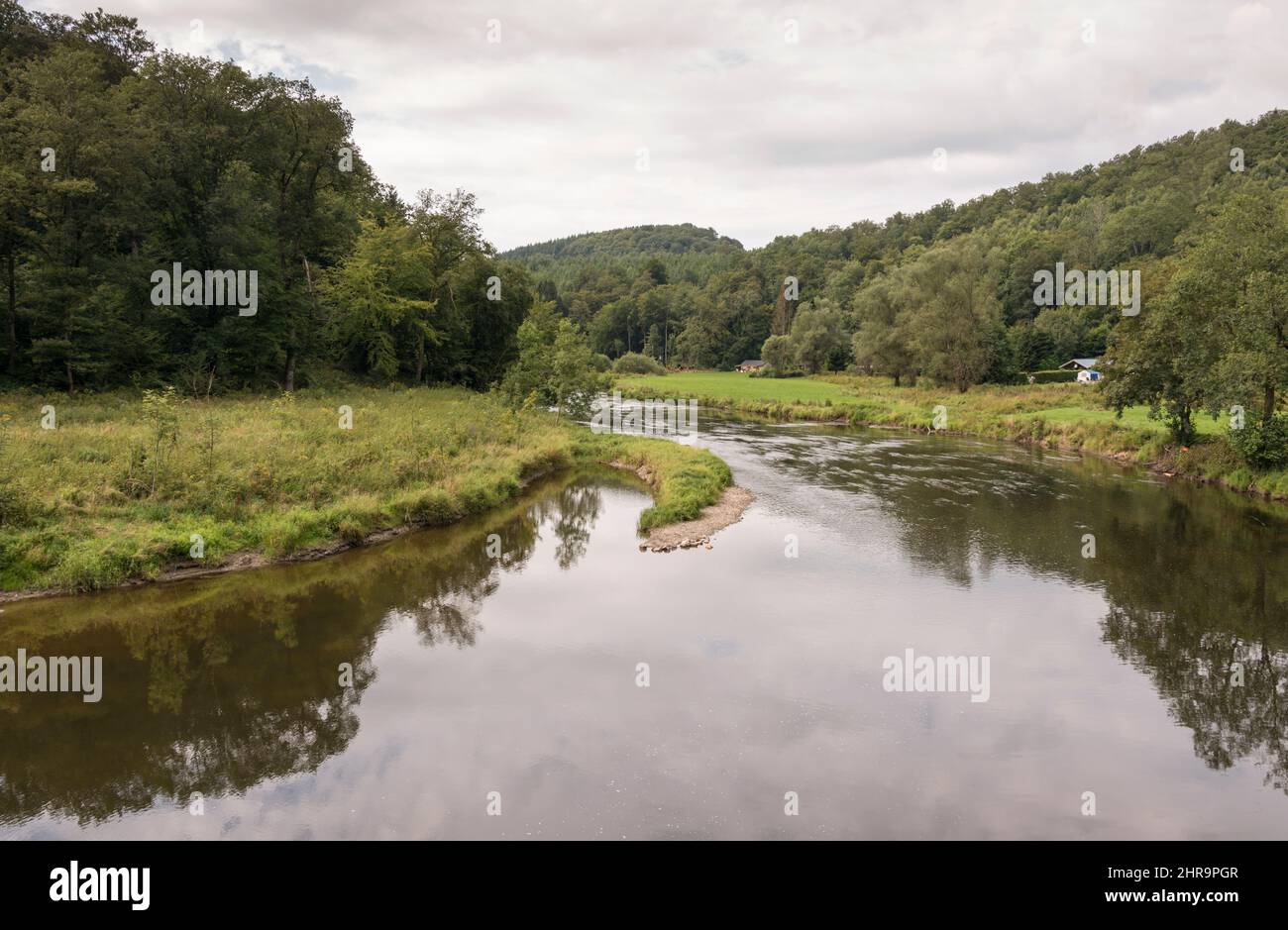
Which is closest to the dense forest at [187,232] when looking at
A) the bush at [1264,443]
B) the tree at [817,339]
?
the bush at [1264,443]

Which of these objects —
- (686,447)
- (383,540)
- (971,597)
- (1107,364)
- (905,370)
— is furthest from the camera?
(905,370)

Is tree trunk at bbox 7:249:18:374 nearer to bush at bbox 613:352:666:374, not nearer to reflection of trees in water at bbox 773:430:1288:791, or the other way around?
reflection of trees in water at bbox 773:430:1288:791

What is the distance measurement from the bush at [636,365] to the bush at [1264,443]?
84988 mm

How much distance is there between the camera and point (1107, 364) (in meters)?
33.9

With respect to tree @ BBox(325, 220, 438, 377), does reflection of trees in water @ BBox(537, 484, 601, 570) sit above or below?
below

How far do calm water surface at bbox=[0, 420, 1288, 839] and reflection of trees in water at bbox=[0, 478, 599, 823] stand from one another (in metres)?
0.06

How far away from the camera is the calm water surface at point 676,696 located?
974cm

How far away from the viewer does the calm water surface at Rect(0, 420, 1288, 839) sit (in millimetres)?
9742

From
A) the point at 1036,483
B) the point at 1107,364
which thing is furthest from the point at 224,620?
the point at 1107,364

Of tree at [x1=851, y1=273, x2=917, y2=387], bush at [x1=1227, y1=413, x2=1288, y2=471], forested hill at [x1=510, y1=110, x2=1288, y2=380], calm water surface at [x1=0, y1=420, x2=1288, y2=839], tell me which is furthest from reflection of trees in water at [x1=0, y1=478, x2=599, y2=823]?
tree at [x1=851, y1=273, x2=917, y2=387]

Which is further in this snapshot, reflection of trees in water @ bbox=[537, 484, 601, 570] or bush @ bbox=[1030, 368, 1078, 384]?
bush @ bbox=[1030, 368, 1078, 384]

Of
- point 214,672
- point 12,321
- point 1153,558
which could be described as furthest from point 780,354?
point 214,672
